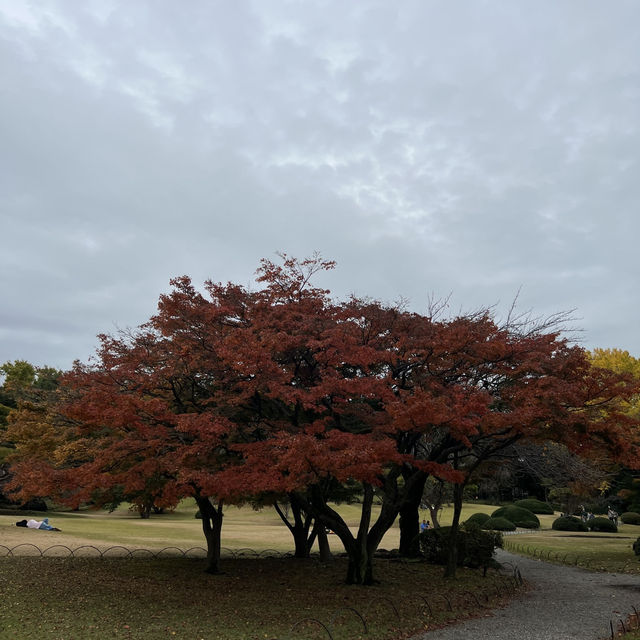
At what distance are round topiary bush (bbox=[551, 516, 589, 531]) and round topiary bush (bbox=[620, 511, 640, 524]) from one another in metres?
11.3

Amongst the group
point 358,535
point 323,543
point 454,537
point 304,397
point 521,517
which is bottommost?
point 521,517

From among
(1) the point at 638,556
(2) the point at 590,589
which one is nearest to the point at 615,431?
(2) the point at 590,589

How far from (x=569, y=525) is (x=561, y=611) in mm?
32460

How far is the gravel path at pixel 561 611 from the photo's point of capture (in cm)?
1125

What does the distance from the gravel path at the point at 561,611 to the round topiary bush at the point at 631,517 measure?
35639 mm

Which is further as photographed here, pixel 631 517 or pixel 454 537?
pixel 631 517

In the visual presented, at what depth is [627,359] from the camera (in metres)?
48.1

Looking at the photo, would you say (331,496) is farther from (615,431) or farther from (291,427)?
(615,431)

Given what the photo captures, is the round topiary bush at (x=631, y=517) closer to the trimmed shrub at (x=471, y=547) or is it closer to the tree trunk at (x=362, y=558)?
the trimmed shrub at (x=471, y=547)

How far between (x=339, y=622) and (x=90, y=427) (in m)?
7.48

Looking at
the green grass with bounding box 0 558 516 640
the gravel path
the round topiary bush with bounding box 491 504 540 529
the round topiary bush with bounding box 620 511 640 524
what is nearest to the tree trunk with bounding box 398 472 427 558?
the green grass with bounding box 0 558 516 640

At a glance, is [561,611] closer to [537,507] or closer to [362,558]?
[362,558]

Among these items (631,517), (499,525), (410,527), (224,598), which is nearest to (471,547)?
(410,527)

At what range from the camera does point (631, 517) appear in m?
49.9
